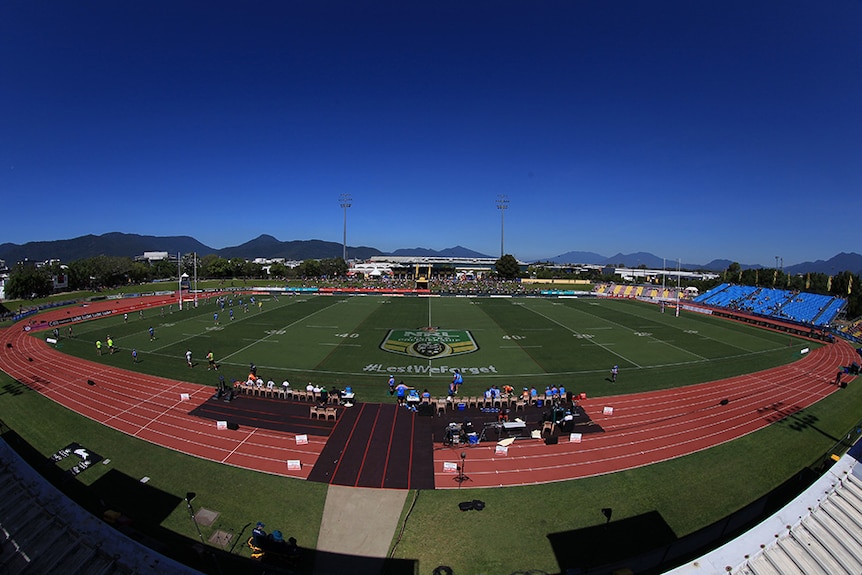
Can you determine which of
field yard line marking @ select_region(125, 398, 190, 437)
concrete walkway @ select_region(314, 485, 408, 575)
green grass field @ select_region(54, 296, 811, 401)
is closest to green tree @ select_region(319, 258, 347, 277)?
green grass field @ select_region(54, 296, 811, 401)

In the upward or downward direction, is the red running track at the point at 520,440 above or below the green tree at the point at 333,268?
below

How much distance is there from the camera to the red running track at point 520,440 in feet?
51.6

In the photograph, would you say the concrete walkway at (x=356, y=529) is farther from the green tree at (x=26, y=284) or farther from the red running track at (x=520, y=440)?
the green tree at (x=26, y=284)

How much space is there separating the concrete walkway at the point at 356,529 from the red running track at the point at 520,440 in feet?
7.41

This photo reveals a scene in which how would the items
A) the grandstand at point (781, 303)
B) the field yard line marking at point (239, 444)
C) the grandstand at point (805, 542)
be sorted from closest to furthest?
the grandstand at point (805, 542)
the field yard line marking at point (239, 444)
the grandstand at point (781, 303)

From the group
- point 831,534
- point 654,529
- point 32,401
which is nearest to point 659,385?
point 654,529

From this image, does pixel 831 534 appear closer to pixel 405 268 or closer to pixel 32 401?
pixel 32 401

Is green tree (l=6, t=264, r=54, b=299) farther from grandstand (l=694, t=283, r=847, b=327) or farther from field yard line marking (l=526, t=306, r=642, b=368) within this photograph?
grandstand (l=694, t=283, r=847, b=327)

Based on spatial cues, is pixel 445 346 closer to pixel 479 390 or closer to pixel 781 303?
pixel 479 390

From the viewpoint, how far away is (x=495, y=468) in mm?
15445

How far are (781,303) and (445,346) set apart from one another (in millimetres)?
61862

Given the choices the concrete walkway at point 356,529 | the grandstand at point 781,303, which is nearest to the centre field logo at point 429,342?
the concrete walkway at point 356,529

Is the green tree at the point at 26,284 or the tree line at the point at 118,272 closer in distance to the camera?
the green tree at the point at 26,284

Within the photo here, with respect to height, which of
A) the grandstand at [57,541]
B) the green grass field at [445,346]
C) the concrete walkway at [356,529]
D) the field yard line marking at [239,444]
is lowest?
the concrete walkway at [356,529]
